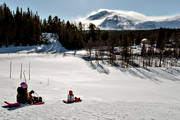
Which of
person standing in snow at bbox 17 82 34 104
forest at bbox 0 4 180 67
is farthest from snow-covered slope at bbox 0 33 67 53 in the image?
person standing in snow at bbox 17 82 34 104

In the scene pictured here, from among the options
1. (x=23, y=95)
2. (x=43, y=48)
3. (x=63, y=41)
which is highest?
(x=63, y=41)

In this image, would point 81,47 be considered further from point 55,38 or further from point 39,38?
point 39,38

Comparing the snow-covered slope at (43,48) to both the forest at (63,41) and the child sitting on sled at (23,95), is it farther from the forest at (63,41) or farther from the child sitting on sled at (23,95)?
the child sitting on sled at (23,95)

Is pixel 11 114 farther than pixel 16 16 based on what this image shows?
No

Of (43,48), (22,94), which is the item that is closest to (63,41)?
(43,48)

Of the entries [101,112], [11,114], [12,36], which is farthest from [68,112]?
[12,36]

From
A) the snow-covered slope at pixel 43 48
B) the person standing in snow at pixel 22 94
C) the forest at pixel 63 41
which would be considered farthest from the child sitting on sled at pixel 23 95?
the snow-covered slope at pixel 43 48

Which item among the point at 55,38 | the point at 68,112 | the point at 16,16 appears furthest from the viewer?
the point at 55,38

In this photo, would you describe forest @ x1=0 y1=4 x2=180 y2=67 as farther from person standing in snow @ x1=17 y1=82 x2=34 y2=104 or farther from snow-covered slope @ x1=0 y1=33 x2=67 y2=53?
person standing in snow @ x1=17 y1=82 x2=34 y2=104

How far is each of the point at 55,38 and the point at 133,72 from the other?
49013 millimetres

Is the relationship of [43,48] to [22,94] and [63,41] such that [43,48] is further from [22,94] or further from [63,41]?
[22,94]

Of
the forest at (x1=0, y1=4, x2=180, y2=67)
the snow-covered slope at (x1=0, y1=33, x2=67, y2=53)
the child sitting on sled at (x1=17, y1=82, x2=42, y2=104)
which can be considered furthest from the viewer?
the forest at (x1=0, y1=4, x2=180, y2=67)

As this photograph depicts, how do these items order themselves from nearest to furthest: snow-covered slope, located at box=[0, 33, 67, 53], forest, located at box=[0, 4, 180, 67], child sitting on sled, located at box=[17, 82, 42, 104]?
child sitting on sled, located at box=[17, 82, 42, 104], snow-covered slope, located at box=[0, 33, 67, 53], forest, located at box=[0, 4, 180, 67]

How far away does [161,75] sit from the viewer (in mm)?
38688
